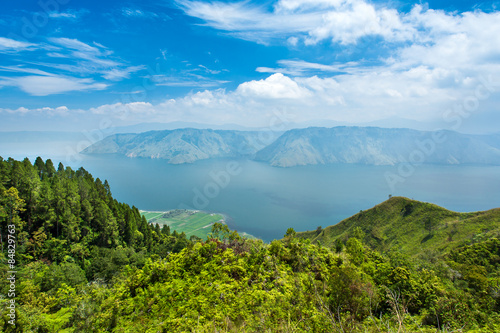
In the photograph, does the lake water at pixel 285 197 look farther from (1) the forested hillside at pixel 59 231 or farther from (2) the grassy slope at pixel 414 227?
(1) the forested hillside at pixel 59 231

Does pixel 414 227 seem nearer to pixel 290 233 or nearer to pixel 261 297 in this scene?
pixel 290 233

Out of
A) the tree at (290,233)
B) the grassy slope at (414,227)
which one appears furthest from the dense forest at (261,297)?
the grassy slope at (414,227)

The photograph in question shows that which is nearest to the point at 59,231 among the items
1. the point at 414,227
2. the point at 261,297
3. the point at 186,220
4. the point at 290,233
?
the point at 290,233

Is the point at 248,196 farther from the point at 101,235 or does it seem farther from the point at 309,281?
the point at 309,281

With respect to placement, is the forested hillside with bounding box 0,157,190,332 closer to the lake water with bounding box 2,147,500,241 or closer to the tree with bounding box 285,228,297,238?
the tree with bounding box 285,228,297,238

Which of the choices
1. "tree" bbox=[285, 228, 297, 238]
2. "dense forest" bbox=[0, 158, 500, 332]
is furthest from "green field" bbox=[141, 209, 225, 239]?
"tree" bbox=[285, 228, 297, 238]
